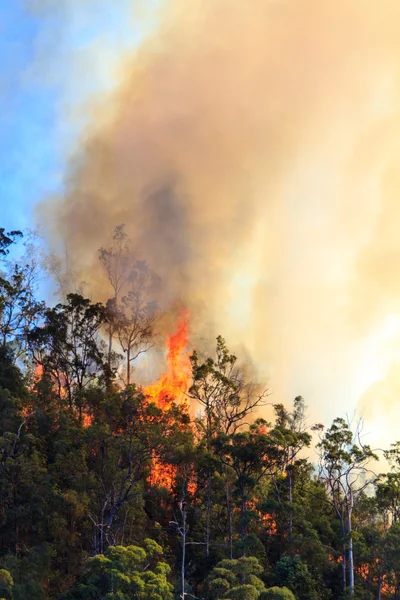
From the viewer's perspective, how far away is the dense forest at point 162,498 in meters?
30.9

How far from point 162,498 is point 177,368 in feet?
88.1

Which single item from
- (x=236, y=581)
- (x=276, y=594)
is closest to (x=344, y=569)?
(x=276, y=594)

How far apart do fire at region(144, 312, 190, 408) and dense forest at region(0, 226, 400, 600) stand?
15424 mm

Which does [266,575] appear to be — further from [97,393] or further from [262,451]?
[97,393]

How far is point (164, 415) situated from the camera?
128 feet

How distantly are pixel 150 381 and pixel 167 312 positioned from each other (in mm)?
9416

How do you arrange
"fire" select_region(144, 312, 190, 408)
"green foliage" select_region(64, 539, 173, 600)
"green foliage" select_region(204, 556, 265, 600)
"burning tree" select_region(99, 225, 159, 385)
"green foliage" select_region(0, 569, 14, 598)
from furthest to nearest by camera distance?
"fire" select_region(144, 312, 190, 408) < "burning tree" select_region(99, 225, 159, 385) < "green foliage" select_region(0, 569, 14, 598) < "green foliage" select_region(204, 556, 265, 600) < "green foliage" select_region(64, 539, 173, 600)

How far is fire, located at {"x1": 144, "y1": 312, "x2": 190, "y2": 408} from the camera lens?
63750 mm

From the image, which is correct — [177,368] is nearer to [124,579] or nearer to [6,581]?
[6,581]

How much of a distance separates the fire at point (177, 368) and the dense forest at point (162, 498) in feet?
50.6

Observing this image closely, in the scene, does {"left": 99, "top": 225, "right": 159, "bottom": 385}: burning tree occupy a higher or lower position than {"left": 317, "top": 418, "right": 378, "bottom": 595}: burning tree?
higher

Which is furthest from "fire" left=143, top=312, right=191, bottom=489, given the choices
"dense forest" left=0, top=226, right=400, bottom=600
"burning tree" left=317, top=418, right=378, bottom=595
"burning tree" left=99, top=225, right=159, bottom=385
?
"burning tree" left=317, top=418, right=378, bottom=595

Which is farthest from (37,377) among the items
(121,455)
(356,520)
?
(356,520)

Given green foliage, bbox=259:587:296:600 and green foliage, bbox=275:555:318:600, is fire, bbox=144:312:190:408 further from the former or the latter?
green foliage, bbox=259:587:296:600
